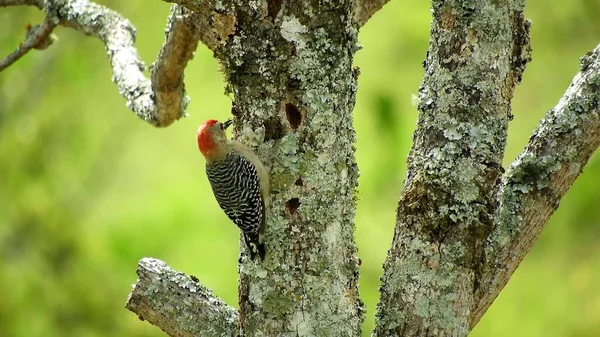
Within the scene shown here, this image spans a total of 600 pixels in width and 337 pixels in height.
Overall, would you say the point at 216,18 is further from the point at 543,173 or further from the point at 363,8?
the point at 543,173

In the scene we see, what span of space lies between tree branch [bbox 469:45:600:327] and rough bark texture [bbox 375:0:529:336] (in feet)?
0.21

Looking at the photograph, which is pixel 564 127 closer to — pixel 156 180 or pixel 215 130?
pixel 215 130

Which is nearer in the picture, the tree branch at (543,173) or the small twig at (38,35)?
the tree branch at (543,173)

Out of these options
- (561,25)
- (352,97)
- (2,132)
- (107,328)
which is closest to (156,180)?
(2,132)

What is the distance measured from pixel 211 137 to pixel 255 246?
1509 mm

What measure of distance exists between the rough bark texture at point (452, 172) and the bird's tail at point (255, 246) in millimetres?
473

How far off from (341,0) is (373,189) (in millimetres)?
4649

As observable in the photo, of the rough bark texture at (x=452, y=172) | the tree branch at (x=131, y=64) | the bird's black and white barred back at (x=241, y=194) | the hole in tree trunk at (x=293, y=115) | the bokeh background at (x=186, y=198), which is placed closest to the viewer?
the rough bark texture at (x=452, y=172)

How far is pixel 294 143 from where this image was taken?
122 inches

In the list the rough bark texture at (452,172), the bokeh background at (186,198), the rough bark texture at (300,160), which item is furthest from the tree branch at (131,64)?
the bokeh background at (186,198)

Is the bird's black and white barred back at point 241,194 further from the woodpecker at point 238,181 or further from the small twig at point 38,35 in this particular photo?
the small twig at point 38,35

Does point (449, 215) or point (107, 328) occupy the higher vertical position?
point (107, 328)

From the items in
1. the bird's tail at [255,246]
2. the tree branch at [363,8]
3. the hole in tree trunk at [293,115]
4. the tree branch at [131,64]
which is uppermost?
the tree branch at [131,64]

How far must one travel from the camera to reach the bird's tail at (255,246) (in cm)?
308
